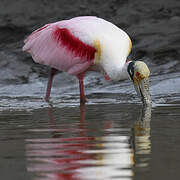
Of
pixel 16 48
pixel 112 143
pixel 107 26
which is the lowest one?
pixel 16 48

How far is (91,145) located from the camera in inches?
249

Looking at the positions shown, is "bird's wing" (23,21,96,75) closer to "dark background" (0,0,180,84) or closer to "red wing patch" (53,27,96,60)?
"red wing patch" (53,27,96,60)

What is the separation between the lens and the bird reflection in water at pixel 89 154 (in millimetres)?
5133

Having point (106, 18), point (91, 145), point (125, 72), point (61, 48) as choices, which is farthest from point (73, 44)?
point (91, 145)

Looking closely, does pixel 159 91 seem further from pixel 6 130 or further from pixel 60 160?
pixel 60 160

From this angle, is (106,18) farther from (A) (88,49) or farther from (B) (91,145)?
(B) (91,145)

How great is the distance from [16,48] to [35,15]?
1.15m

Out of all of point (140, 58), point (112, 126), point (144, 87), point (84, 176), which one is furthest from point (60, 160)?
point (140, 58)

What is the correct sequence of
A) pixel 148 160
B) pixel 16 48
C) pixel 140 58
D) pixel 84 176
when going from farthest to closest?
1. pixel 16 48
2. pixel 140 58
3. pixel 148 160
4. pixel 84 176

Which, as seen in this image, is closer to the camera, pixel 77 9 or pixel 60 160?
pixel 60 160

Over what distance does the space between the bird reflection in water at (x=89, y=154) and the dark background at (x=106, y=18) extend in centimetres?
782

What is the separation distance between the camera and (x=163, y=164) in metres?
5.30

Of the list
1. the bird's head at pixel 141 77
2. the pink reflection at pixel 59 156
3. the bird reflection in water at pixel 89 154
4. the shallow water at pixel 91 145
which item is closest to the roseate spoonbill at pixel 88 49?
the bird's head at pixel 141 77

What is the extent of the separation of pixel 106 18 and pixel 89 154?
1139cm
